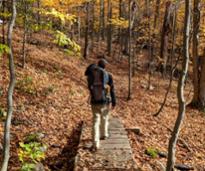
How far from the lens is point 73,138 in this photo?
11203mm

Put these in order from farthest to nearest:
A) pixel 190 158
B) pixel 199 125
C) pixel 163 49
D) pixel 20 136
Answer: pixel 163 49 → pixel 199 125 → pixel 190 158 → pixel 20 136

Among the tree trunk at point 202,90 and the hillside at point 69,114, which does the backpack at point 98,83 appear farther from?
the tree trunk at point 202,90

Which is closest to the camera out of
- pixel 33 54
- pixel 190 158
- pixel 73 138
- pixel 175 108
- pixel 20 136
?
pixel 20 136

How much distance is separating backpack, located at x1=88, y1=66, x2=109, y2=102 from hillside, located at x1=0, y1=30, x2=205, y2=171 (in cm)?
161

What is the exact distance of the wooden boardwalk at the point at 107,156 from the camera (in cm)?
822

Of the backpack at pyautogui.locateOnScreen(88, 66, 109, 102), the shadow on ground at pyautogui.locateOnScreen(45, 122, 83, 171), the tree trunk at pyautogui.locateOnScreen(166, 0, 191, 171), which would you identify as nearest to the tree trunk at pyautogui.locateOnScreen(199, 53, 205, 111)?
the shadow on ground at pyautogui.locateOnScreen(45, 122, 83, 171)

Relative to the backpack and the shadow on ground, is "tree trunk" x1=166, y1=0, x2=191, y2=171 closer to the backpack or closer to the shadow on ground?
the backpack

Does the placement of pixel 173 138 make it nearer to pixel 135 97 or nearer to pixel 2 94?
pixel 2 94

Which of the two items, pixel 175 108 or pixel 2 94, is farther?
pixel 175 108

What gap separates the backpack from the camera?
29.8ft

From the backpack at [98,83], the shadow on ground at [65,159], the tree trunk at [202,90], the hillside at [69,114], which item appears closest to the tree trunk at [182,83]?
the hillside at [69,114]

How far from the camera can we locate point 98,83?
30.0 feet

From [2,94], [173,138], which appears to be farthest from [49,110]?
[173,138]

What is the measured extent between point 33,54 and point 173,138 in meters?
14.7
